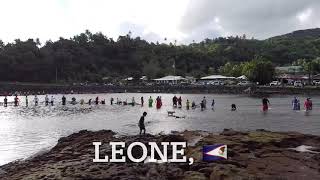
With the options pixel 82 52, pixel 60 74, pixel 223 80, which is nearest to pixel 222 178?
pixel 223 80

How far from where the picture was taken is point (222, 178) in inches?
681

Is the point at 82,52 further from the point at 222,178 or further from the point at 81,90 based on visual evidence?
the point at 222,178

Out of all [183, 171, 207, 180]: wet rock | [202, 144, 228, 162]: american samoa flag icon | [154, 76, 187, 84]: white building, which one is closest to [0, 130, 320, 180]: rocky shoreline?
[183, 171, 207, 180]: wet rock

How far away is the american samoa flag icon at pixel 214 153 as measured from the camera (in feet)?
64.8

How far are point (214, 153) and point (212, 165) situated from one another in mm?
1229

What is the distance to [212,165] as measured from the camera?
1880cm

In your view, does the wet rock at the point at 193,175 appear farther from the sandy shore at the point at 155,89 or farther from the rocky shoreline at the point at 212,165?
the sandy shore at the point at 155,89

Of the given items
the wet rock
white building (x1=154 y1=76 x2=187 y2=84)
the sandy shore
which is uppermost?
white building (x1=154 y1=76 x2=187 y2=84)

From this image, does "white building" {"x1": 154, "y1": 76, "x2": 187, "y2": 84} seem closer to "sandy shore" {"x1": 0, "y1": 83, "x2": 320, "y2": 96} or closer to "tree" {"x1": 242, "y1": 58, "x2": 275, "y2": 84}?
"sandy shore" {"x1": 0, "y1": 83, "x2": 320, "y2": 96}

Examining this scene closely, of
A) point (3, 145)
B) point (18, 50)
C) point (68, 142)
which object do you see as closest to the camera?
point (68, 142)

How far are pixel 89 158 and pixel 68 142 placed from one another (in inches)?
319

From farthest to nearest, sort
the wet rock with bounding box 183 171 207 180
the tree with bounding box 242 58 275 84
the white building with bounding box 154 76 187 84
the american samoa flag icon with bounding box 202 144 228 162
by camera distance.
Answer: the white building with bounding box 154 76 187 84 → the tree with bounding box 242 58 275 84 → the american samoa flag icon with bounding box 202 144 228 162 → the wet rock with bounding box 183 171 207 180

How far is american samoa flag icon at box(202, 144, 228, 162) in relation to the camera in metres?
19.8

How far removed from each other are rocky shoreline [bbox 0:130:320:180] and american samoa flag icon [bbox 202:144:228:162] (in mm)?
274
